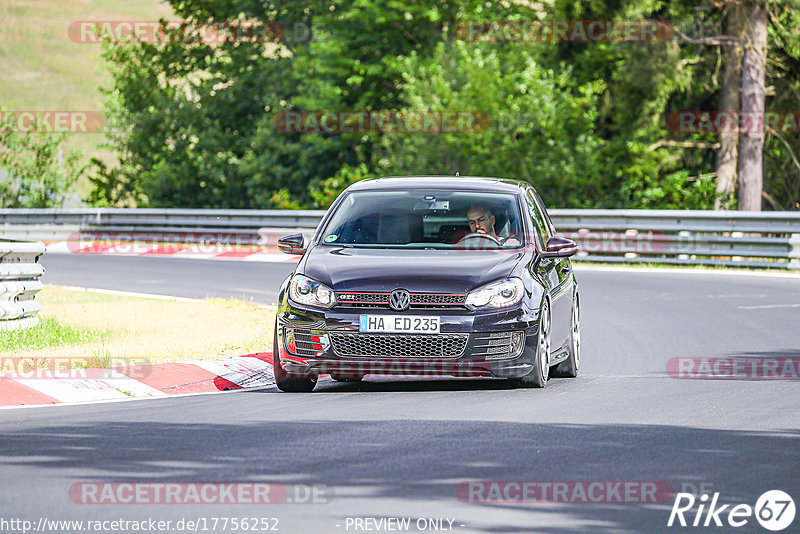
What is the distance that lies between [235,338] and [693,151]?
29.6 meters

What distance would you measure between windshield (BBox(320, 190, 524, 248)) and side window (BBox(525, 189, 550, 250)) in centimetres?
20

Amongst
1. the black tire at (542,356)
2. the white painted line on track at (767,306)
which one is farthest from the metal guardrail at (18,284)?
the white painted line on track at (767,306)

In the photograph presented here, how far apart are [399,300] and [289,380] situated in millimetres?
1138

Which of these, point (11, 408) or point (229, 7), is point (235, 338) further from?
point (229, 7)

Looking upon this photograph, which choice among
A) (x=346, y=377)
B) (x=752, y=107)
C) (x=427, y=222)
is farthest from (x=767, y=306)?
(x=752, y=107)

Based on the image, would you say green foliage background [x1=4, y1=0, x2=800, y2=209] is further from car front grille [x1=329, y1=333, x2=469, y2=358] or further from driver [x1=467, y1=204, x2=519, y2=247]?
car front grille [x1=329, y1=333, x2=469, y2=358]

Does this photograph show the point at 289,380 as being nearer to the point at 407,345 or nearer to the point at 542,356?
the point at 407,345

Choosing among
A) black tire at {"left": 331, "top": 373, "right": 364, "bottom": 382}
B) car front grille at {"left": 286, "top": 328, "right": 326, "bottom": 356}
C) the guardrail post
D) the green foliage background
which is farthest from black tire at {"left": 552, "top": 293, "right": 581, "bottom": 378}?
the green foliage background

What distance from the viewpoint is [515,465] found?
7.73m

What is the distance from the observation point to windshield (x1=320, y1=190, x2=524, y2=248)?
11617mm

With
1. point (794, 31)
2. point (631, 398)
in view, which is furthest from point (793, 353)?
point (794, 31)

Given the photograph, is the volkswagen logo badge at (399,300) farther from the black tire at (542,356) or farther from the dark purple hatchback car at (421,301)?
the black tire at (542,356)

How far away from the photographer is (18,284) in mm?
14242

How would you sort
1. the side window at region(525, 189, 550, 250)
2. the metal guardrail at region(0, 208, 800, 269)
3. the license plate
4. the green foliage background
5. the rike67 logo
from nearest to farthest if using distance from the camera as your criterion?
the rike67 logo → the license plate → the side window at region(525, 189, 550, 250) → the metal guardrail at region(0, 208, 800, 269) → the green foliage background
